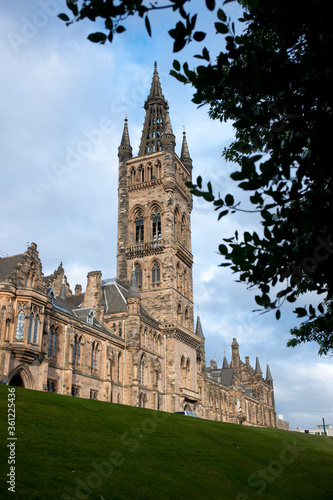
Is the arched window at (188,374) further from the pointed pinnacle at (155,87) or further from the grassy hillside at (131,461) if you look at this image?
the pointed pinnacle at (155,87)

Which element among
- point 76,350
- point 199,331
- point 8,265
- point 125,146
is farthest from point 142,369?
point 125,146

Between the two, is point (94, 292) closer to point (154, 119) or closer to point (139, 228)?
point (139, 228)

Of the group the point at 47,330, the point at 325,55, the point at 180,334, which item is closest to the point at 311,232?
the point at 325,55

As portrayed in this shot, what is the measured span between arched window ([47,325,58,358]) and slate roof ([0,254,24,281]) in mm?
6375

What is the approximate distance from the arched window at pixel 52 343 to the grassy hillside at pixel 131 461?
1395cm

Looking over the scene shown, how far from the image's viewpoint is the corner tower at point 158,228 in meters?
60.5

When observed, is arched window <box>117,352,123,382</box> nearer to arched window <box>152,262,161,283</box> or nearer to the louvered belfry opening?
arched window <box>152,262,161,283</box>

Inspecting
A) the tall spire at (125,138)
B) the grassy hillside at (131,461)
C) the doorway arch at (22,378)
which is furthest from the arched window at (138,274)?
the grassy hillside at (131,461)

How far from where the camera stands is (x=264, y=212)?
697cm

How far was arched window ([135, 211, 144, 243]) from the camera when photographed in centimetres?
6494

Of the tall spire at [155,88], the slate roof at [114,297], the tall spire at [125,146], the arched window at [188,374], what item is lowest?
the arched window at [188,374]

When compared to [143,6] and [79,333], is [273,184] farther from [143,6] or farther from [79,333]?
[79,333]

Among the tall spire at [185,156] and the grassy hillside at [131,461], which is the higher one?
the tall spire at [185,156]

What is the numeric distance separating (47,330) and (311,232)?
34.3 m
